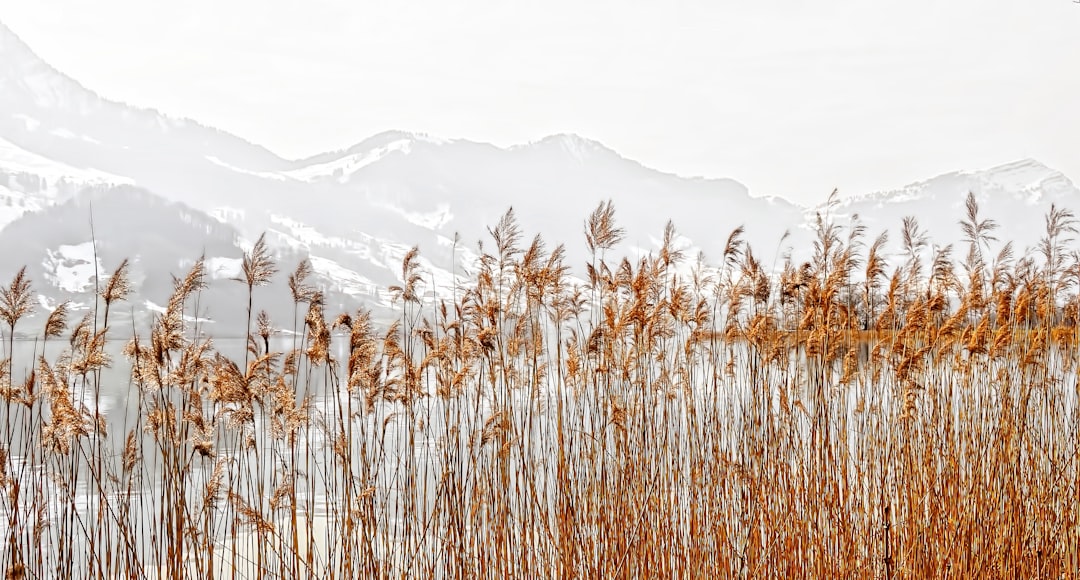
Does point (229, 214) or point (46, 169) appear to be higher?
point (46, 169)

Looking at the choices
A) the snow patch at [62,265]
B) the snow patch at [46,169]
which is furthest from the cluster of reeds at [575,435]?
the snow patch at [46,169]

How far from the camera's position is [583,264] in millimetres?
3568

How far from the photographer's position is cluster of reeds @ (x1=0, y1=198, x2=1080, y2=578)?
8.54 feet

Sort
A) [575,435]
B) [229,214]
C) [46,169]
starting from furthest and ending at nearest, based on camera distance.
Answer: [229,214] < [46,169] < [575,435]

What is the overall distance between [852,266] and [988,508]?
46.4 inches

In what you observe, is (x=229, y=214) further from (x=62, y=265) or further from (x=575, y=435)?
(x=575, y=435)

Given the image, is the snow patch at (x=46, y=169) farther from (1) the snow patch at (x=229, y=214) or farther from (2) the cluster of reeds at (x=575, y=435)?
(2) the cluster of reeds at (x=575, y=435)

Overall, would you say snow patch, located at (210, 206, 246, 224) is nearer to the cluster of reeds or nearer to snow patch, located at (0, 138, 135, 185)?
snow patch, located at (0, 138, 135, 185)

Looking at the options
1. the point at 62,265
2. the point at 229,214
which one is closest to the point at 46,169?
the point at 229,214

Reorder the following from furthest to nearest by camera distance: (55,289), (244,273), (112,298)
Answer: (55,289) < (244,273) < (112,298)

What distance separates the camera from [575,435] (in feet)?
10.6

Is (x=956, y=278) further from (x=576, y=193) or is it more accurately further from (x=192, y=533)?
(x=576, y=193)

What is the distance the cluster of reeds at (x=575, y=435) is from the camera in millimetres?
2602

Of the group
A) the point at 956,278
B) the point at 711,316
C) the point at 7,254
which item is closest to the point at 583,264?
the point at 711,316
